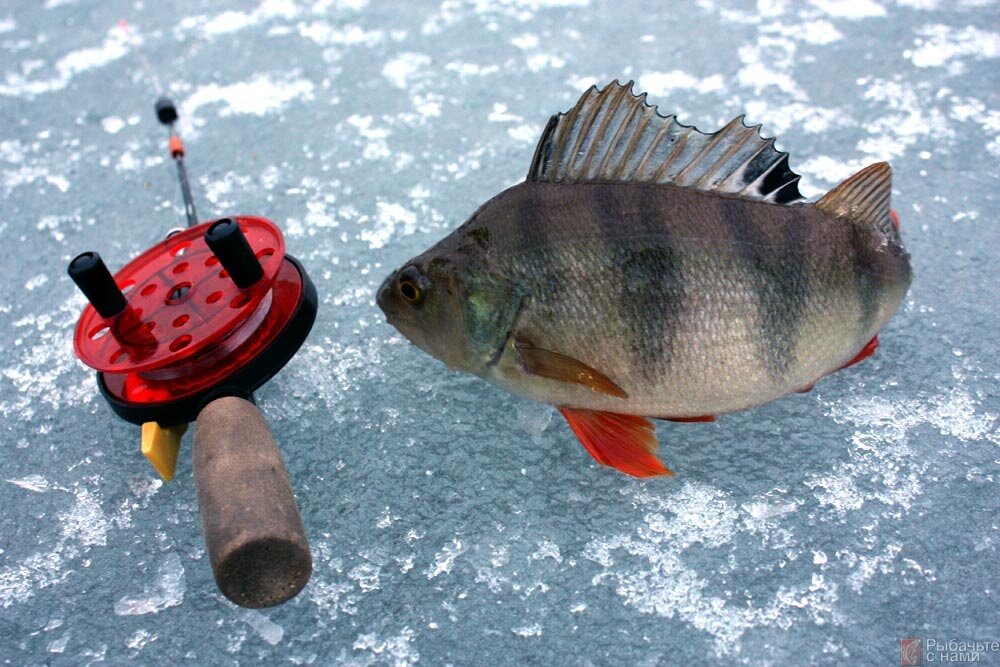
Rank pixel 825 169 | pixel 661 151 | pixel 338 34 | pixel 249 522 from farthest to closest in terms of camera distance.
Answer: pixel 338 34 < pixel 825 169 < pixel 661 151 < pixel 249 522

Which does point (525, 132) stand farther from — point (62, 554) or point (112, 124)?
point (62, 554)

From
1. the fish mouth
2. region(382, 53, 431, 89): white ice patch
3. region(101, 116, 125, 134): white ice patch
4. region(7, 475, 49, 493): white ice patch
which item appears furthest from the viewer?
region(382, 53, 431, 89): white ice patch

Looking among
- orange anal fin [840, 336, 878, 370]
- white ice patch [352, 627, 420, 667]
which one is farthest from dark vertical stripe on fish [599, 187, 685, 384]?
white ice patch [352, 627, 420, 667]

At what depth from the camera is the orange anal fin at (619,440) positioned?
5.10ft

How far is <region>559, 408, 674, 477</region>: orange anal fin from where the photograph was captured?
1554 mm

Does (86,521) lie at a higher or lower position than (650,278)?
lower

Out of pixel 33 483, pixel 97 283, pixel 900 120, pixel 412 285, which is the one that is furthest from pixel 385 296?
pixel 900 120

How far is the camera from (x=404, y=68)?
10.0ft

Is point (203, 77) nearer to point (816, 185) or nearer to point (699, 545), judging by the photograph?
point (816, 185)

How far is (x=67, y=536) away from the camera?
169 cm

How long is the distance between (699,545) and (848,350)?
20.0 inches

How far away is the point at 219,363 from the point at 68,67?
232 cm

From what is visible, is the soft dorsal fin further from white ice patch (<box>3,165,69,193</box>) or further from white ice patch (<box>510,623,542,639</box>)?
white ice patch (<box>3,165,69,193</box>)

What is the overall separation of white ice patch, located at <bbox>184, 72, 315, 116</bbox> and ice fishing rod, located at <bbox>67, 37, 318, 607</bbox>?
1.23 meters
